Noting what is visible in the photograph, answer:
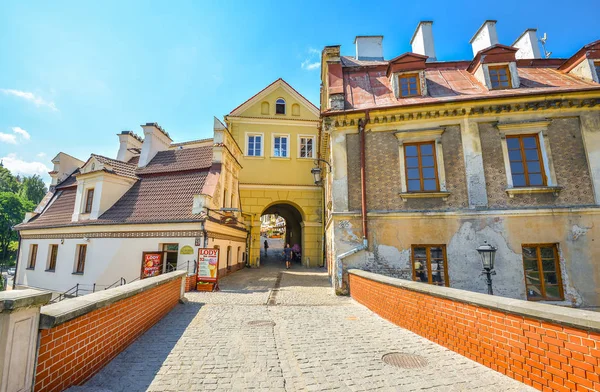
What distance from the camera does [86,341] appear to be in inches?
146

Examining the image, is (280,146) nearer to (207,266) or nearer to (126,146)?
(126,146)

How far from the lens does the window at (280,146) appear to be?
73.4 ft

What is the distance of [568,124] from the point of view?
33.7ft

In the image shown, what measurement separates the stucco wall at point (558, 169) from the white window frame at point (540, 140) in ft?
0.38

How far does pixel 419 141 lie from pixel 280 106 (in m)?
15.1

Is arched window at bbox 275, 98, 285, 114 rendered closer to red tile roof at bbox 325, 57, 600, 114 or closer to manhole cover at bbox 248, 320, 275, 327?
red tile roof at bbox 325, 57, 600, 114

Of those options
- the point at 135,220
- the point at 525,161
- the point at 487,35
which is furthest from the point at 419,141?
the point at 135,220

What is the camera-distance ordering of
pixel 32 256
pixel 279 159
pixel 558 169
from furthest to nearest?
pixel 279 159
pixel 32 256
pixel 558 169

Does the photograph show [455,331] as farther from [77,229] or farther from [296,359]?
[77,229]

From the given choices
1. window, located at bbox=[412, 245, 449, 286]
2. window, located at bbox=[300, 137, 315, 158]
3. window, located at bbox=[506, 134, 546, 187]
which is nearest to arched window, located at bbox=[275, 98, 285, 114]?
window, located at bbox=[300, 137, 315, 158]

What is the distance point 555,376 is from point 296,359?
131 inches

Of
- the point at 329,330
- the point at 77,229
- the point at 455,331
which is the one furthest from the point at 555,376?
the point at 77,229

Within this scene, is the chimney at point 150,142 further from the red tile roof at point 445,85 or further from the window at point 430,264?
the window at point 430,264

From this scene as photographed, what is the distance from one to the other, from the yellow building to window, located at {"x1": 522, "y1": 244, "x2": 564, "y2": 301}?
13.0 m
